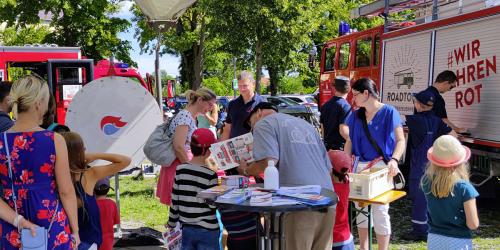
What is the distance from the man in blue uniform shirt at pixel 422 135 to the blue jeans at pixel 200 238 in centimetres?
319

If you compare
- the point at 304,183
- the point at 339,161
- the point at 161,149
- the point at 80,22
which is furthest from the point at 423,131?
the point at 80,22

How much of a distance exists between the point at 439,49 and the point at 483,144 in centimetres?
183

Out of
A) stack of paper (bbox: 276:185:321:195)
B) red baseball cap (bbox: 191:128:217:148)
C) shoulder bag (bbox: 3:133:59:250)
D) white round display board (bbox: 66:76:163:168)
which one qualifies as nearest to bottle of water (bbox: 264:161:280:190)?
stack of paper (bbox: 276:185:321:195)

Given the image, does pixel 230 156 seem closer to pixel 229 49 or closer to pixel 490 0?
pixel 490 0

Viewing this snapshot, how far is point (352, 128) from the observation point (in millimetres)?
5703

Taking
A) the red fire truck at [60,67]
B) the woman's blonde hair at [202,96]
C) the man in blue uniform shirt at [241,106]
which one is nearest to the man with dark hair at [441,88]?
the man in blue uniform shirt at [241,106]

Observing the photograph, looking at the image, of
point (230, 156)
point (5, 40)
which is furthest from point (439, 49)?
point (5, 40)

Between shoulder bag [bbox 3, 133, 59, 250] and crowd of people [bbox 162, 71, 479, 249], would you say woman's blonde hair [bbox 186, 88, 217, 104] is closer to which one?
crowd of people [bbox 162, 71, 479, 249]

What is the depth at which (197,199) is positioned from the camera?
4164 millimetres

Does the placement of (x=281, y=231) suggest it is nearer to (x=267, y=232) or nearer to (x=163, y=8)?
(x=267, y=232)

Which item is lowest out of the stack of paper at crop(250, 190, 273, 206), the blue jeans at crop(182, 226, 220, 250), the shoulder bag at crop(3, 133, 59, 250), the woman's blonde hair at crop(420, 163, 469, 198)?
the blue jeans at crop(182, 226, 220, 250)

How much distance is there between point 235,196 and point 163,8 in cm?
287

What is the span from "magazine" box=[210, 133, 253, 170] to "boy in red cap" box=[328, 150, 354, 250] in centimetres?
70

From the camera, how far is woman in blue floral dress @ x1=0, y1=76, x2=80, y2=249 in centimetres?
318
